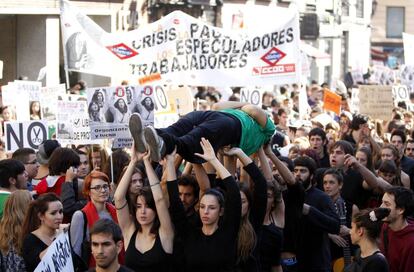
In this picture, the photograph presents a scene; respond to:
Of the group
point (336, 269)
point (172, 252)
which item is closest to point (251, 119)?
point (172, 252)

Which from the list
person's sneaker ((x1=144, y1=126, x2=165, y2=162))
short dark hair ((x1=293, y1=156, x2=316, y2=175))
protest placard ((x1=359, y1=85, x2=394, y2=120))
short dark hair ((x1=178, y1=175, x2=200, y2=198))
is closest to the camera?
person's sneaker ((x1=144, y1=126, x2=165, y2=162))

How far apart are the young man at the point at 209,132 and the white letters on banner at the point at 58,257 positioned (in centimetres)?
95

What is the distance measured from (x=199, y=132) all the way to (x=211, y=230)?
0.78 metres

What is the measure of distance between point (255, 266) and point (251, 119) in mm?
1220

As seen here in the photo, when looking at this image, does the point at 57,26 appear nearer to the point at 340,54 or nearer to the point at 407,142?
the point at 407,142

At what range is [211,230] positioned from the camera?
27.9 ft

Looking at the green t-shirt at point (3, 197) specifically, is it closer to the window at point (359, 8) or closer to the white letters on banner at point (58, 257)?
the white letters on banner at point (58, 257)

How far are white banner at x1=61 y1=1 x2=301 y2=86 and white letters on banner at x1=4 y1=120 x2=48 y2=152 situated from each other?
3.07 metres

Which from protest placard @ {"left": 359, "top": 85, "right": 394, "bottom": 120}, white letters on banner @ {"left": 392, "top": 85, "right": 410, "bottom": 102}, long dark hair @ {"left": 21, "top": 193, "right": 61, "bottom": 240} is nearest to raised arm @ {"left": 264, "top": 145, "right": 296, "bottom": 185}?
long dark hair @ {"left": 21, "top": 193, "right": 61, "bottom": 240}

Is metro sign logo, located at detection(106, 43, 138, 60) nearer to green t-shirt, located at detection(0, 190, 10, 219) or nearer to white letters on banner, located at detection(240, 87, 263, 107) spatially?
white letters on banner, located at detection(240, 87, 263, 107)

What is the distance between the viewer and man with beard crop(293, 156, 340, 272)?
33.3ft

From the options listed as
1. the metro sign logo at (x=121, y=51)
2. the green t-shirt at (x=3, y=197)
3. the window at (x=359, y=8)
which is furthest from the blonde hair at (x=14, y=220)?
the window at (x=359, y=8)

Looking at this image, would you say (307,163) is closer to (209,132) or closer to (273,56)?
(209,132)

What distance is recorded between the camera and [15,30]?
28.5m
